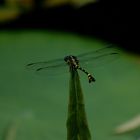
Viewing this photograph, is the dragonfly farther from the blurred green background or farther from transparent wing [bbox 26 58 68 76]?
the blurred green background

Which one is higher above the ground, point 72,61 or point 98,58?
point 98,58

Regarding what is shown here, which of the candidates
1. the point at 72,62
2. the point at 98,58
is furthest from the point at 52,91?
the point at 72,62

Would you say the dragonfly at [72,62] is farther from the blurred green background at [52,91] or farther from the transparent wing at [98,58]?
the blurred green background at [52,91]

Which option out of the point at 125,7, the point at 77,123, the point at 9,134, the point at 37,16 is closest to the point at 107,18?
the point at 125,7

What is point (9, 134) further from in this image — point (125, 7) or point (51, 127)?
point (125, 7)

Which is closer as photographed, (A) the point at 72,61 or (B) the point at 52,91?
(A) the point at 72,61

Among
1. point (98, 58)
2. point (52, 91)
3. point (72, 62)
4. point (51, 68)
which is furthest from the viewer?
point (52, 91)

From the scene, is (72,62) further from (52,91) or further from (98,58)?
(52,91)

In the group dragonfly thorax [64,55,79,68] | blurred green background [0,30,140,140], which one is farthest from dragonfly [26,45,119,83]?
blurred green background [0,30,140,140]
